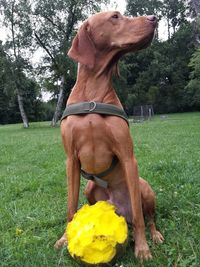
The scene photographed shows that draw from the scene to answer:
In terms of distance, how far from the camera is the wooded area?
2883 cm

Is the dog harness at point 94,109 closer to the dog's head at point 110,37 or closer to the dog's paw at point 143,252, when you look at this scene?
the dog's head at point 110,37

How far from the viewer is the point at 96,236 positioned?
9.48 feet

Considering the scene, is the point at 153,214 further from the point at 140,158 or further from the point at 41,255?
the point at 140,158

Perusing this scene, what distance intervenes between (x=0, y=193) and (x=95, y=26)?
125 inches

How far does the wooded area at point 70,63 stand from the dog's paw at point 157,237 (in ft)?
58.7

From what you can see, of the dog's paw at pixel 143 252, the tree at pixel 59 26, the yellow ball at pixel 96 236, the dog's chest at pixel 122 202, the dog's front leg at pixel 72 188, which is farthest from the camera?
the tree at pixel 59 26

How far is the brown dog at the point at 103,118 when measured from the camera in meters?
3.14

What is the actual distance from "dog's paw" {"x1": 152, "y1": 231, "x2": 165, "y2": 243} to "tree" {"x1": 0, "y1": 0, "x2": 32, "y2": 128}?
89.2ft

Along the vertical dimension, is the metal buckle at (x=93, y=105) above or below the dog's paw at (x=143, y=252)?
above

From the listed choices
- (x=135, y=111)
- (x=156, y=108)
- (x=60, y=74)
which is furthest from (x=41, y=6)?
(x=156, y=108)

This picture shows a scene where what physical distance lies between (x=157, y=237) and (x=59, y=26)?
27332mm

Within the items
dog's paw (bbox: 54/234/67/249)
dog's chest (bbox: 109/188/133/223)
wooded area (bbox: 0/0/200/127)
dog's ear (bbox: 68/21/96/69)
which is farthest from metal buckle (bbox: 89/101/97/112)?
wooded area (bbox: 0/0/200/127)

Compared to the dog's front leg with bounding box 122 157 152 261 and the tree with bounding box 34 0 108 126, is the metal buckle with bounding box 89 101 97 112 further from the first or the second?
the tree with bounding box 34 0 108 126

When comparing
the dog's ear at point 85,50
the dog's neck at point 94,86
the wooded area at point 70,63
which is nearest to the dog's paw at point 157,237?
the dog's neck at point 94,86
